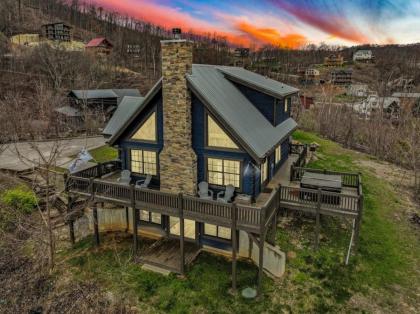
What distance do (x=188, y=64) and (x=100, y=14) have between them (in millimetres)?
176122

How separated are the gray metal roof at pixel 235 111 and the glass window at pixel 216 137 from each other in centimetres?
60

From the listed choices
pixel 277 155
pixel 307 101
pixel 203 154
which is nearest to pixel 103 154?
pixel 277 155

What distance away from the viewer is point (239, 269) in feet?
45.9

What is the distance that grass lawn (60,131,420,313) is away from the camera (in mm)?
12023

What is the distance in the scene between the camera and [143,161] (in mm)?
16125

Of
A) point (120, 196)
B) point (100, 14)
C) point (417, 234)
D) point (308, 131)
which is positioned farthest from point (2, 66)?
point (100, 14)

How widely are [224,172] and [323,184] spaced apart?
4868 millimetres

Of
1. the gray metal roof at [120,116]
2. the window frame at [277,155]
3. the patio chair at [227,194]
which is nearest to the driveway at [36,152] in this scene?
the gray metal roof at [120,116]

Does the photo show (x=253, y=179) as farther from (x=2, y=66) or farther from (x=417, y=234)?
(x=2, y=66)

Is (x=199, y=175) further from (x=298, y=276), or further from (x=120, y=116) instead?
(x=120, y=116)

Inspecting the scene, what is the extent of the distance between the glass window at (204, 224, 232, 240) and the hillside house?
0.15 feet

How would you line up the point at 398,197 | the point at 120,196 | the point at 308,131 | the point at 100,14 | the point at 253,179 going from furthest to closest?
the point at 100,14, the point at 308,131, the point at 398,197, the point at 120,196, the point at 253,179

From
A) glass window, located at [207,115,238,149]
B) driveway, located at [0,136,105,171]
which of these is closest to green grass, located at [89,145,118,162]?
driveway, located at [0,136,105,171]

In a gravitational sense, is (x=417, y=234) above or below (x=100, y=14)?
below
